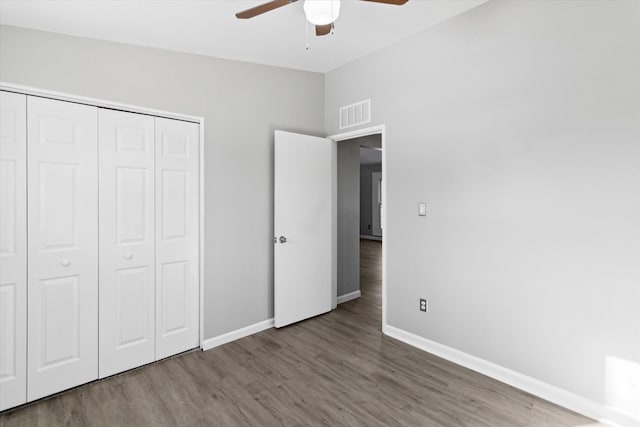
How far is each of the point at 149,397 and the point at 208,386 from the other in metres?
0.38

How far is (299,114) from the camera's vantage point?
3738mm

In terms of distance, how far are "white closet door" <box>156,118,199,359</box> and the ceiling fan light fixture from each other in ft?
5.37

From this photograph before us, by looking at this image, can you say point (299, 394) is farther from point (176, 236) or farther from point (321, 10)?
point (321, 10)

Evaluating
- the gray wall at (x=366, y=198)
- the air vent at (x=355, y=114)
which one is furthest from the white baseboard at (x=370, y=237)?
the air vent at (x=355, y=114)

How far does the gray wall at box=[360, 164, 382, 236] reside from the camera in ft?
36.2

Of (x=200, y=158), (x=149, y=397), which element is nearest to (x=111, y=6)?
(x=200, y=158)

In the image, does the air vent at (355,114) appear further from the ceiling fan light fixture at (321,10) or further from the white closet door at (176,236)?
the ceiling fan light fixture at (321,10)

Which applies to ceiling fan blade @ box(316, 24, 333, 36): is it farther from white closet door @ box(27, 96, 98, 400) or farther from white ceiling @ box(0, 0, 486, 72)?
white closet door @ box(27, 96, 98, 400)

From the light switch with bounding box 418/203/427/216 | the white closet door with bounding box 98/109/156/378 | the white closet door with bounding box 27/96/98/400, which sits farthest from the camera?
the light switch with bounding box 418/203/427/216

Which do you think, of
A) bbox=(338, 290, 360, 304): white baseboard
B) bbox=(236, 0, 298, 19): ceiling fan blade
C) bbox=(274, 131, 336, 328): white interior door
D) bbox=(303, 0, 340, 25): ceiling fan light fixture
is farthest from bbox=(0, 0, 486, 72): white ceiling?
bbox=(338, 290, 360, 304): white baseboard

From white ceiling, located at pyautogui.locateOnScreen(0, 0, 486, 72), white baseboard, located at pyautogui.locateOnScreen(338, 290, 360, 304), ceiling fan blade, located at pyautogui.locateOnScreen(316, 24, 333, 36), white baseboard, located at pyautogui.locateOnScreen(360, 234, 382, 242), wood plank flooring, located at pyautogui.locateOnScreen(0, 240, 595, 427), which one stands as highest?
white ceiling, located at pyautogui.locateOnScreen(0, 0, 486, 72)

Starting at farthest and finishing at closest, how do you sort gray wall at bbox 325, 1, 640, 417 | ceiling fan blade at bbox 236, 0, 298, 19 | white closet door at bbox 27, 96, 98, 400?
white closet door at bbox 27, 96, 98, 400 < gray wall at bbox 325, 1, 640, 417 < ceiling fan blade at bbox 236, 0, 298, 19

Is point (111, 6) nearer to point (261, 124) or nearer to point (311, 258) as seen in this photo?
point (261, 124)

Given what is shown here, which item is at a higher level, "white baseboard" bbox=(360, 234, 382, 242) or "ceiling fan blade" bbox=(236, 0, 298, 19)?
"ceiling fan blade" bbox=(236, 0, 298, 19)
